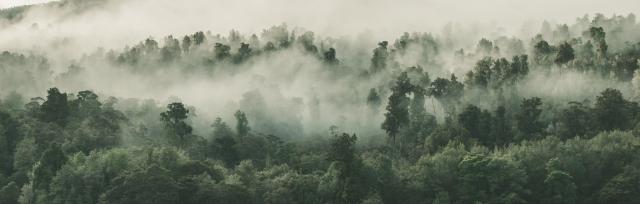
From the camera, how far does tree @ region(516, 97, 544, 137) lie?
184475 mm

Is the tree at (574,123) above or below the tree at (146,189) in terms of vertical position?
above

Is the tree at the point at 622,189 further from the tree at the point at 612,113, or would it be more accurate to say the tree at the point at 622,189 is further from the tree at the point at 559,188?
the tree at the point at 612,113

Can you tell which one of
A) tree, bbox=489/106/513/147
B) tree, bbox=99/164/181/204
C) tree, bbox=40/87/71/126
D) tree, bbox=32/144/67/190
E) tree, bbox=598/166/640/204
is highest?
tree, bbox=40/87/71/126

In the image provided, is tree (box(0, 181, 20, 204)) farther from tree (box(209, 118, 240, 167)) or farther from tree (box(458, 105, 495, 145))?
tree (box(458, 105, 495, 145))

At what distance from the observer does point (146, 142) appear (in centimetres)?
18875

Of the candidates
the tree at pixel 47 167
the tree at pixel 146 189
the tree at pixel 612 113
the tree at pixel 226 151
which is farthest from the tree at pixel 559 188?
the tree at pixel 47 167

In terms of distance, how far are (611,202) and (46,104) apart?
133 meters

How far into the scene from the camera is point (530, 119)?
612 ft

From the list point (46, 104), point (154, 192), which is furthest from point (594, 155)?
point (46, 104)

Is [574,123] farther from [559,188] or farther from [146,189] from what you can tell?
[146,189]

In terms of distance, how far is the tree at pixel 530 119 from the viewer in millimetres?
184475

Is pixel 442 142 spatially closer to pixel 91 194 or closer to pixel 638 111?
pixel 638 111

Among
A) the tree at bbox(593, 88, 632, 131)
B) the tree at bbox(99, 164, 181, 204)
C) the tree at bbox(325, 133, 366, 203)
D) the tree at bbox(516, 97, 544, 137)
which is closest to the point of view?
the tree at bbox(99, 164, 181, 204)

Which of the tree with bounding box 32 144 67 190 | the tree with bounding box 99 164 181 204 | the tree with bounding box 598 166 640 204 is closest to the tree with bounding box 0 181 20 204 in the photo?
the tree with bounding box 32 144 67 190
